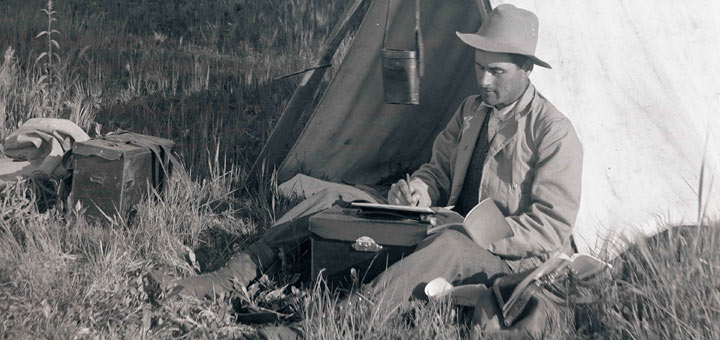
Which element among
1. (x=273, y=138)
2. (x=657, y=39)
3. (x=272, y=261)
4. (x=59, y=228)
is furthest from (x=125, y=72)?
(x=657, y=39)

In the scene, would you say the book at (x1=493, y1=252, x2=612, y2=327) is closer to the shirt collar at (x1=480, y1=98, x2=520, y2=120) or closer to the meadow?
the meadow

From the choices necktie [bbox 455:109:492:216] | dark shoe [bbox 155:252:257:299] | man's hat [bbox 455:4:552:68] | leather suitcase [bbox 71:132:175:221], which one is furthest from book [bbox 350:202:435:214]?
leather suitcase [bbox 71:132:175:221]

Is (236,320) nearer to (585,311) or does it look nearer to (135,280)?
(135,280)

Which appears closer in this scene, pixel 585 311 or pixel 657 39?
pixel 585 311

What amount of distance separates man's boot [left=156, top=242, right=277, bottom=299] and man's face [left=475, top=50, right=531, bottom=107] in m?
1.16

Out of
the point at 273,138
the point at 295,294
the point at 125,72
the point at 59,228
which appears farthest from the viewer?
the point at 125,72

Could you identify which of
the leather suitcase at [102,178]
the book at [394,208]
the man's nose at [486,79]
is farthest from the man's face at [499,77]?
the leather suitcase at [102,178]

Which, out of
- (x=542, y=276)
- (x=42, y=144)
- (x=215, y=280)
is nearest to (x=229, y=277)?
(x=215, y=280)

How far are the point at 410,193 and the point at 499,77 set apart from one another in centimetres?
62

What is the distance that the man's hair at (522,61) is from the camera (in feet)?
12.0

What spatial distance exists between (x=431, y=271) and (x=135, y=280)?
1.22 meters

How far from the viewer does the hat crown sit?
143 inches

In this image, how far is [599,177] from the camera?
408 cm

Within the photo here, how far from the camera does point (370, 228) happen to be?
11.4ft
